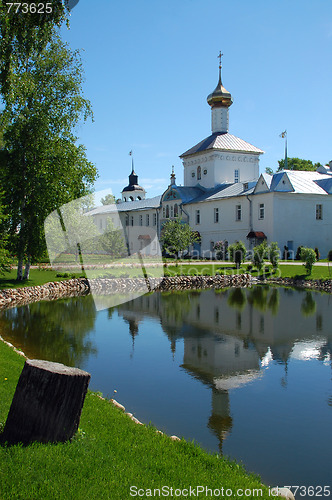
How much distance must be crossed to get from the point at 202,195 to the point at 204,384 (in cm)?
4265

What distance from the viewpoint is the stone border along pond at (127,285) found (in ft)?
70.4

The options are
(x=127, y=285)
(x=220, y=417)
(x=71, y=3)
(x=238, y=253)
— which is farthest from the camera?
(x=238, y=253)

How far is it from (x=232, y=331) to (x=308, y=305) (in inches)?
269

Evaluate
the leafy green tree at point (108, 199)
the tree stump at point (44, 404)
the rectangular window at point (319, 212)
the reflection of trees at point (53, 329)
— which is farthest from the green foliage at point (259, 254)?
the leafy green tree at point (108, 199)

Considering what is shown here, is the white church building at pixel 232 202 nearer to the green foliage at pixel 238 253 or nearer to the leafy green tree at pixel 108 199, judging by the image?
the green foliage at pixel 238 253

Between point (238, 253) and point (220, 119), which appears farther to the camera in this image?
point (220, 119)

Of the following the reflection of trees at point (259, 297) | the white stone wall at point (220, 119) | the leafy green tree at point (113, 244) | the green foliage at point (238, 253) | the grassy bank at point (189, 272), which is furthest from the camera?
the white stone wall at point (220, 119)

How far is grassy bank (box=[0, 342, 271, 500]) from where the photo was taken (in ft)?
12.9

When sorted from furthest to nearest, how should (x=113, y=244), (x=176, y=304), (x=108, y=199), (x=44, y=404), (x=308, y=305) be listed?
(x=108, y=199)
(x=113, y=244)
(x=176, y=304)
(x=308, y=305)
(x=44, y=404)

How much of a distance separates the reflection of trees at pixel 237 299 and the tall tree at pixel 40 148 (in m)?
9.77

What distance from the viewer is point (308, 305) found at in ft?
64.6

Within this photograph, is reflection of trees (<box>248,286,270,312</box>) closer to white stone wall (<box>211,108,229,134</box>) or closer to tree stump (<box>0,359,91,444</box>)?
tree stump (<box>0,359,91,444</box>)

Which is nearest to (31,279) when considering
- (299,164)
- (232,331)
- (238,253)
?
(232,331)

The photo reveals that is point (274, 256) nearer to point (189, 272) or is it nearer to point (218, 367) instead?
point (189, 272)
